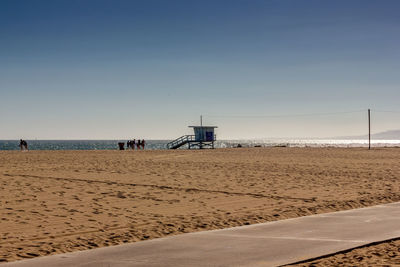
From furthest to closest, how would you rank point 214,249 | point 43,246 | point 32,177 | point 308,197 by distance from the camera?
1. point 32,177
2. point 308,197
3. point 43,246
4. point 214,249

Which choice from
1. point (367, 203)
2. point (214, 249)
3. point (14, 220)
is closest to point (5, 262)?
point (214, 249)

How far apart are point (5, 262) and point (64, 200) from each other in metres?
6.74

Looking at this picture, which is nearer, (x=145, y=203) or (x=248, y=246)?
(x=248, y=246)

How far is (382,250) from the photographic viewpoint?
7098mm

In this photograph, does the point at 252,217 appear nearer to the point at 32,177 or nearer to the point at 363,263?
the point at 363,263

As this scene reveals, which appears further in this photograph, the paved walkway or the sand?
the sand

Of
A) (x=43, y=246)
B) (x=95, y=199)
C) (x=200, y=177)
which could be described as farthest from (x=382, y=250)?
(x=200, y=177)

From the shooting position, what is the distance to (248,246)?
23.7 feet

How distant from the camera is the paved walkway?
6.35 meters

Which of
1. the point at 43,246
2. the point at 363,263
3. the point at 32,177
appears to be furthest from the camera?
the point at 32,177

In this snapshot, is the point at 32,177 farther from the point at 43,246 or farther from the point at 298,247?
the point at 298,247

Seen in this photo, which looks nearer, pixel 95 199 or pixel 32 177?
pixel 95 199

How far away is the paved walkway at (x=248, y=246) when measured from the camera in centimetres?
635

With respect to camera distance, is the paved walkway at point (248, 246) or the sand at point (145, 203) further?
the sand at point (145, 203)
